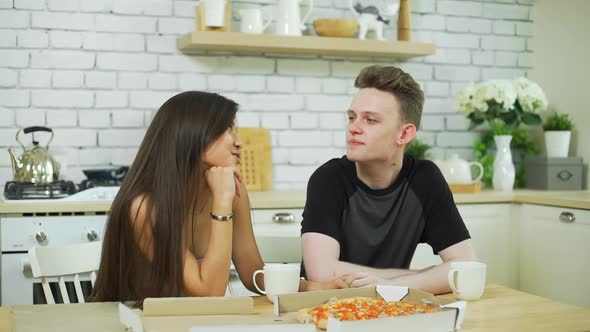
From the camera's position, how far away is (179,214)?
196 centimetres

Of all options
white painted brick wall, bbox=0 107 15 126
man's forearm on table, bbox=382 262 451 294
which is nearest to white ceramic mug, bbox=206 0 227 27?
white painted brick wall, bbox=0 107 15 126

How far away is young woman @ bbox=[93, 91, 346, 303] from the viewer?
75.5 inches

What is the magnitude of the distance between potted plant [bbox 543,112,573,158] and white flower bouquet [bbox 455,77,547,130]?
13 centimetres

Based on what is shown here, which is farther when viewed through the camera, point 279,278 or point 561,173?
point 561,173

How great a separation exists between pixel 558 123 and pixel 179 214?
2.79 metres

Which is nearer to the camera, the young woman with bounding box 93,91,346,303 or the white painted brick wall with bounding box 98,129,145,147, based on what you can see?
the young woman with bounding box 93,91,346,303

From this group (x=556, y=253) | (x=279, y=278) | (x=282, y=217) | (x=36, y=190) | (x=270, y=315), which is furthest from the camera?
(x=556, y=253)

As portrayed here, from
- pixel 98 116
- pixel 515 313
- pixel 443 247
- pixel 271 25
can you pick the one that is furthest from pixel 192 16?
pixel 515 313

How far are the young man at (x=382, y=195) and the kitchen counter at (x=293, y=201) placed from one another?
103 centimetres

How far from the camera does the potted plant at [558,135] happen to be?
4160mm

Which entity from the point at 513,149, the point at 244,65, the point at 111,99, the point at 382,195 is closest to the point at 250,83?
the point at 244,65

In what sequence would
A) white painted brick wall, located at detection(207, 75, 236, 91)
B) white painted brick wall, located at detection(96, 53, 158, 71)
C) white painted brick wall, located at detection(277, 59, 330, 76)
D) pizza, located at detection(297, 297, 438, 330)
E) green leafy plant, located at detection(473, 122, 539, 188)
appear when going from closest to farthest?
pizza, located at detection(297, 297, 438, 330), white painted brick wall, located at detection(96, 53, 158, 71), white painted brick wall, located at detection(207, 75, 236, 91), white painted brick wall, located at detection(277, 59, 330, 76), green leafy plant, located at detection(473, 122, 539, 188)

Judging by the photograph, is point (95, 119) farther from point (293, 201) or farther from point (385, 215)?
point (385, 215)

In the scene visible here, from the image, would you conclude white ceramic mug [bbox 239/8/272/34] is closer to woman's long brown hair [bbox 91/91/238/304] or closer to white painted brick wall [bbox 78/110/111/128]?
white painted brick wall [bbox 78/110/111/128]
